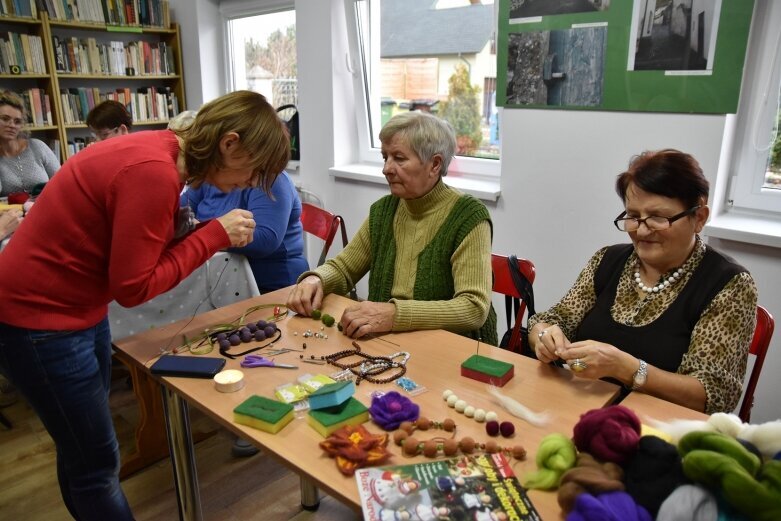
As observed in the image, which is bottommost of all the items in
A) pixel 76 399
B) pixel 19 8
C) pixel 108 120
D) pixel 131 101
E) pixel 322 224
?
pixel 76 399

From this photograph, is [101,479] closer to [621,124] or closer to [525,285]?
[525,285]

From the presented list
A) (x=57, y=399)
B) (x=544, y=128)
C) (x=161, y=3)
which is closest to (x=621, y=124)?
(x=544, y=128)

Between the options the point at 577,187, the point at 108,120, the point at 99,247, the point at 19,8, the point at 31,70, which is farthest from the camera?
the point at 31,70

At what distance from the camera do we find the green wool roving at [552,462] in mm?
956

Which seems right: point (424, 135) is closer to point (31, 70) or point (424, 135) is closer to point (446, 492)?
point (446, 492)

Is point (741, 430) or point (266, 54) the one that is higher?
point (266, 54)

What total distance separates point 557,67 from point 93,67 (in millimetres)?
3437

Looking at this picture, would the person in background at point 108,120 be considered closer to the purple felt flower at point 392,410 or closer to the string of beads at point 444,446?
the purple felt flower at point 392,410

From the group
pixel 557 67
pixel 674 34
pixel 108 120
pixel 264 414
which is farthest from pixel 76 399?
pixel 108 120

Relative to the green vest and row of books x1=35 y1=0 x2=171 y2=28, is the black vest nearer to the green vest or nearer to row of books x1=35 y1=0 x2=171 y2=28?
the green vest

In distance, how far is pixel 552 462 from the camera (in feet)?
3.19

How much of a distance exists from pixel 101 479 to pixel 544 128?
6.94 ft

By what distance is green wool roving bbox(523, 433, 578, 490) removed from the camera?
37.6 inches

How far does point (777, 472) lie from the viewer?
0.78m
